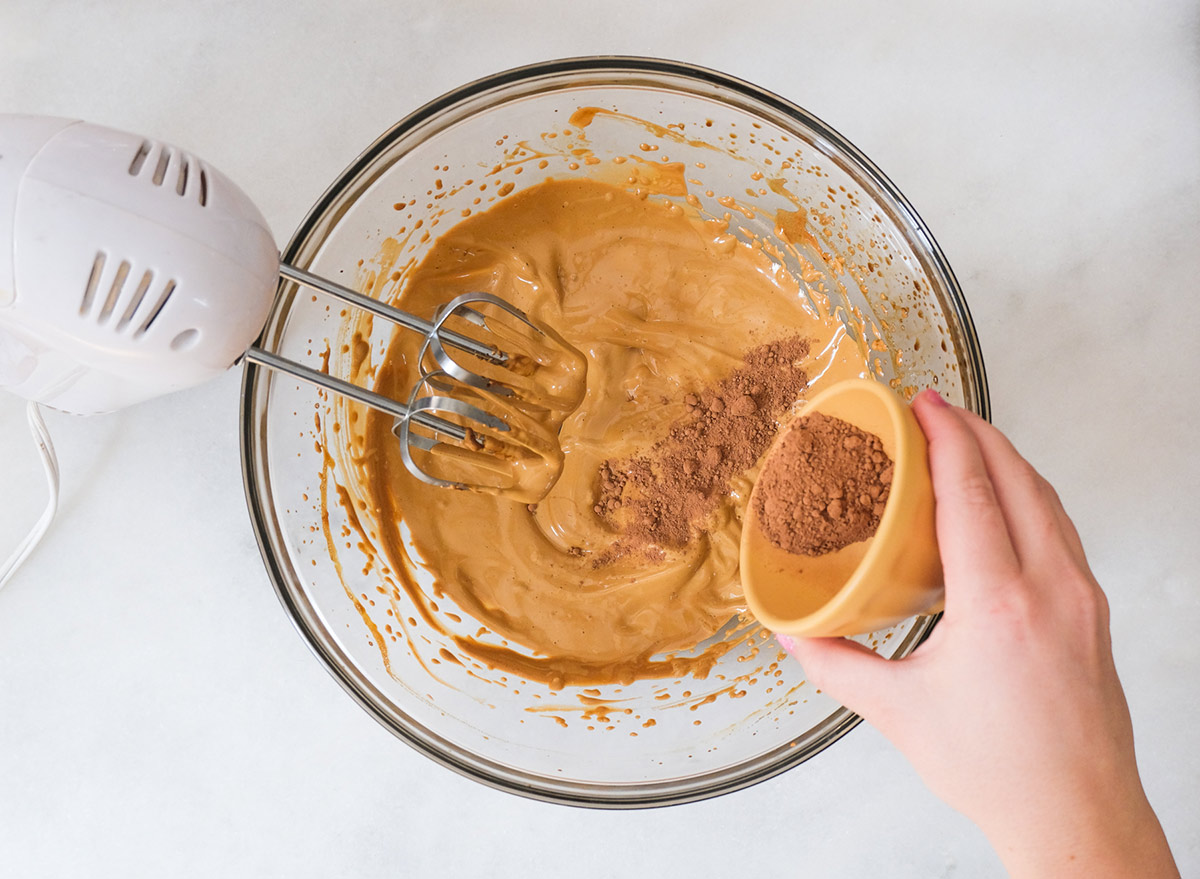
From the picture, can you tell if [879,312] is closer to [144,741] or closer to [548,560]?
[548,560]

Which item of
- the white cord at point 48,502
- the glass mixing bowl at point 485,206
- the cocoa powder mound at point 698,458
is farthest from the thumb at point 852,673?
the white cord at point 48,502

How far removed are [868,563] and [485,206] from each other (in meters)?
0.69

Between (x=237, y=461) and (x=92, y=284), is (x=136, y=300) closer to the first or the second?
(x=92, y=284)

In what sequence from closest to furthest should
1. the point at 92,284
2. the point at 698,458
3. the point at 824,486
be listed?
the point at 92,284
the point at 824,486
the point at 698,458

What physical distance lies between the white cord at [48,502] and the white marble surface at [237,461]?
0.02 m

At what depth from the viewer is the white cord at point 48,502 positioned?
105 centimetres

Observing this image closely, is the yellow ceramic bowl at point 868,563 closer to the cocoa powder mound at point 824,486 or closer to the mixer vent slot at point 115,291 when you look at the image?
the cocoa powder mound at point 824,486

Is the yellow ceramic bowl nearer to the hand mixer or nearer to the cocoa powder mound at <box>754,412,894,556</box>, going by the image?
the cocoa powder mound at <box>754,412,894,556</box>

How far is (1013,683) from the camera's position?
0.67 m

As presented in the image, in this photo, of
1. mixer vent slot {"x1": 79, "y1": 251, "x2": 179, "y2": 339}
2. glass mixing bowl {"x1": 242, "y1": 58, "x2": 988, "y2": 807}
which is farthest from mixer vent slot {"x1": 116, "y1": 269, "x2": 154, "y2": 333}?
glass mixing bowl {"x1": 242, "y1": 58, "x2": 988, "y2": 807}

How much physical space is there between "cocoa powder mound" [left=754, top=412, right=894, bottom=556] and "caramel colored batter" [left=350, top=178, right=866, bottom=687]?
0.27 metres

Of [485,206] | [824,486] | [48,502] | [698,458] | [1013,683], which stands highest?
[485,206]

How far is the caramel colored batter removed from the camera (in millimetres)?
1064

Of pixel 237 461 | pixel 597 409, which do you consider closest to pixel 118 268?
pixel 237 461
